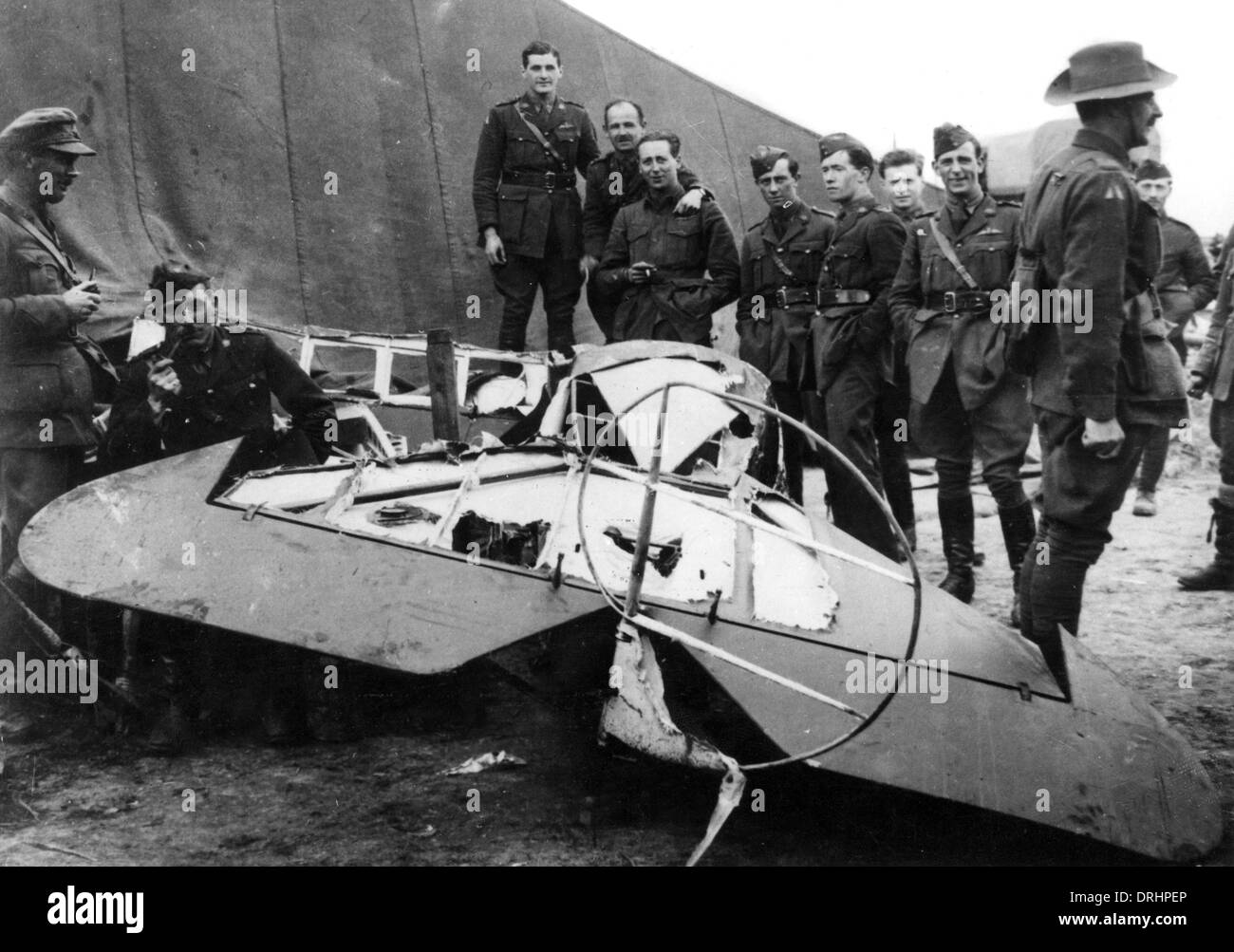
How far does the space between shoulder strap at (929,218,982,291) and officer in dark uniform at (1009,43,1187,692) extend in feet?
4.17

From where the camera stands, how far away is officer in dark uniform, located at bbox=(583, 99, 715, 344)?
580 centimetres

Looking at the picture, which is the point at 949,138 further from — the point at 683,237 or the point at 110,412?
the point at 110,412

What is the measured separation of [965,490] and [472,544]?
98.7 inches

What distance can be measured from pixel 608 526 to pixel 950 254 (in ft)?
7.35

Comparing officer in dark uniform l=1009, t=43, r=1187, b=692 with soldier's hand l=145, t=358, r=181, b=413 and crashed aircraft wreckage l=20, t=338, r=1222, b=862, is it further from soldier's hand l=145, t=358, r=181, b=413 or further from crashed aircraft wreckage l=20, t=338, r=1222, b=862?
soldier's hand l=145, t=358, r=181, b=413

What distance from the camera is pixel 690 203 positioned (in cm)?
551

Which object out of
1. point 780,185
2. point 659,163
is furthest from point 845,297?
point 659,163

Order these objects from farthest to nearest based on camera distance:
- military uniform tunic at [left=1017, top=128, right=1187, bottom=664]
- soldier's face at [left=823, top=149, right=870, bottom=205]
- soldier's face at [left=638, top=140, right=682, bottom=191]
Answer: soldier's face at [left=638, top=140, right=682, bottom=191]
soldier's face at [left=823, top=149, right=870, bottom=205]
military uniform tunic at [left=1017, top=128, right=1187, bottom=664]

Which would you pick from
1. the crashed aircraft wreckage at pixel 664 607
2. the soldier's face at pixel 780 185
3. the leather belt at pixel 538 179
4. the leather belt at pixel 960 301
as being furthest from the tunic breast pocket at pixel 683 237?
the crashed aircraft wreckage at pixel 664 607

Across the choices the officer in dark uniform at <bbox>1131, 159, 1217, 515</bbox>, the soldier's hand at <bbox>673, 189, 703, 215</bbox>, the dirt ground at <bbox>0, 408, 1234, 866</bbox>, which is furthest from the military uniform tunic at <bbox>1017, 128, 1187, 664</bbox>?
the officer in dark uniform at <bbox>1131, 159, 1217, 515</bbox>

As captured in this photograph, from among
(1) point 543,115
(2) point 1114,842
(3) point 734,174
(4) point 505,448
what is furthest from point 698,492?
(3) point 734,174

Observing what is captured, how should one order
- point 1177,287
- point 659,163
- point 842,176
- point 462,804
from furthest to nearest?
1. point 1177,287
2. point 659,163
3. point 842,176
4. point 462,804

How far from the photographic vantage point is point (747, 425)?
4461 millimetres

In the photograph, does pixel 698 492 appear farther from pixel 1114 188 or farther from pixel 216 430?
pixel 216 430
